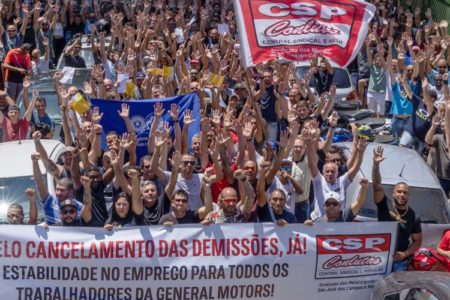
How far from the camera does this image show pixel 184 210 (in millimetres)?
9750

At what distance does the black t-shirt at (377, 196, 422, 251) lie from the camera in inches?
384

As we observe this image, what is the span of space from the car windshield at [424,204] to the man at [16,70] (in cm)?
838

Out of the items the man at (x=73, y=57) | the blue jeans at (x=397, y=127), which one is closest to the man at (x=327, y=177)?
the blue jeans at (x=397, y=127)

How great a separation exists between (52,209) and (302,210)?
2568 millimetres

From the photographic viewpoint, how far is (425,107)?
15.3m

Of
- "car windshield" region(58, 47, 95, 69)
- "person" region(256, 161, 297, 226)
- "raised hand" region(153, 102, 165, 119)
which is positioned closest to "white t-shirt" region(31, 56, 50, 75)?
"car windshield" region(58, 47, 95, 69)

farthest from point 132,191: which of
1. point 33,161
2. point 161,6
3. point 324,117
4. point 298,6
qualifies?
point 161,6

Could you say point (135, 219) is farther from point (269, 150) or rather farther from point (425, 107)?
point (425, 107)

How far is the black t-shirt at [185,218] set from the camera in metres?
9.48

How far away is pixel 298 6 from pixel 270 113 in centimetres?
369

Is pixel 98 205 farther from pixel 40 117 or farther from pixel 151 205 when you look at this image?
pixel 40 117

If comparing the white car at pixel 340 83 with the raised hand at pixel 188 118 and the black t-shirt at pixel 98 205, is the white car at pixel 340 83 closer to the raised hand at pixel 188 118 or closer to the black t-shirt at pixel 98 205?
the raised hand at pixel 188 118

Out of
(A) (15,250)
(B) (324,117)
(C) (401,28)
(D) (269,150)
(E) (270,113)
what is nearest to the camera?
(A) (15,250)

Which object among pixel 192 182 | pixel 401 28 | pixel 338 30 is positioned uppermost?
pixel 338 30
